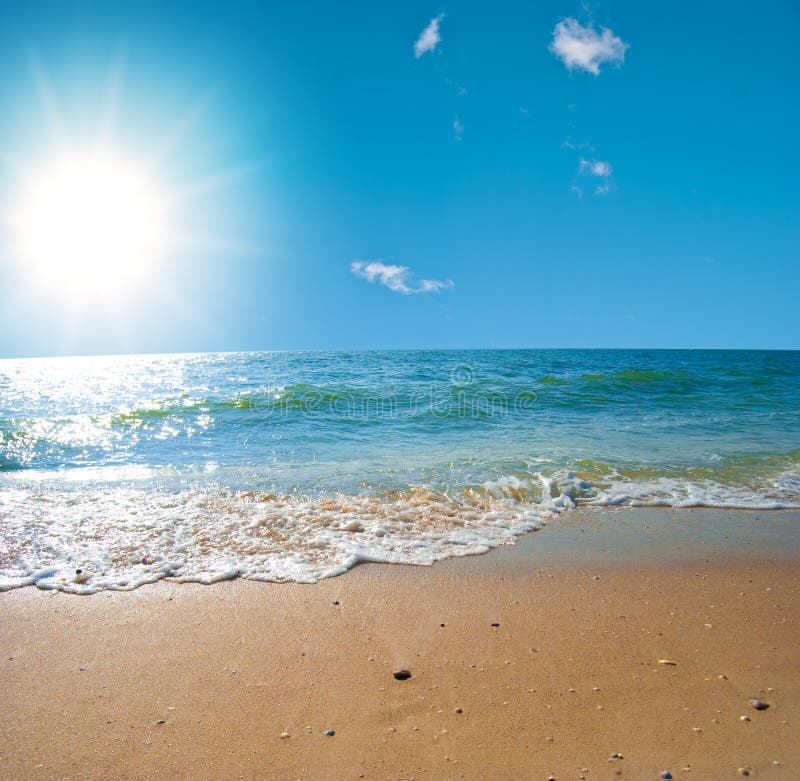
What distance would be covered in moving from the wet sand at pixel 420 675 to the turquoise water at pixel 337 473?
53 cm

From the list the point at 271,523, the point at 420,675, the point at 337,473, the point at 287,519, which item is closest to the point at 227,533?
the point at 271,523

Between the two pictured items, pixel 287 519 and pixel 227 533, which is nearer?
pixel 227 533

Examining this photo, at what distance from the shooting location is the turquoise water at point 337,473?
13.1ft

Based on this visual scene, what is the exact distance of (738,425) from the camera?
9992mm

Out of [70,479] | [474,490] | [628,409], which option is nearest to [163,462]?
[70,479]

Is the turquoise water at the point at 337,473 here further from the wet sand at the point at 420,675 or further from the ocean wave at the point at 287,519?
the wet sand at the point at 420,675

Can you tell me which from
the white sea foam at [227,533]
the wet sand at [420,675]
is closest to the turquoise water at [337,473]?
the white sea foam at [227,533]

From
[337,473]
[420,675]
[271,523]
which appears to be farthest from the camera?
[337,473]

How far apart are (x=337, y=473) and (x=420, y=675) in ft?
14.3

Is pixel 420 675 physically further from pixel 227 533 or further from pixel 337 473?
pixel 337 473

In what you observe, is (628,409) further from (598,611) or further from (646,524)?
(598,611)

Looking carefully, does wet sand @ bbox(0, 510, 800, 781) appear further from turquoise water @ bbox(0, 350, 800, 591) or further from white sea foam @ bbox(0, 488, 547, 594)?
turquoise water @ bbox(0, 350, 800, 591)

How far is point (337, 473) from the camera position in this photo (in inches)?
258

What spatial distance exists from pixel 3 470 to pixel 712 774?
32.2 ft
